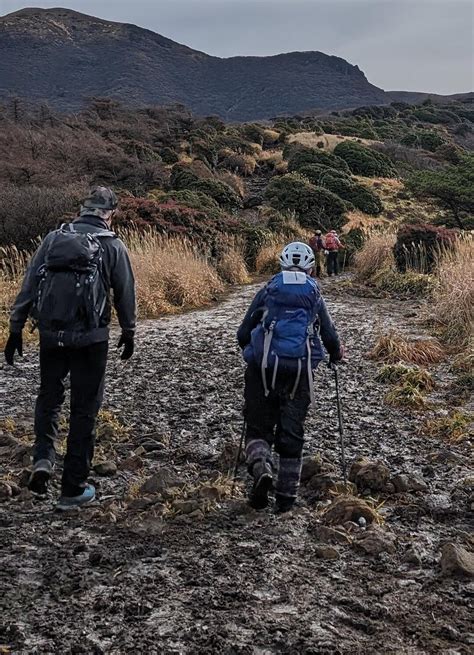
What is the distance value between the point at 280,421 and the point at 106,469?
120cm

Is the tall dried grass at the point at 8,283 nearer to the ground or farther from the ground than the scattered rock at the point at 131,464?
farther from the ground

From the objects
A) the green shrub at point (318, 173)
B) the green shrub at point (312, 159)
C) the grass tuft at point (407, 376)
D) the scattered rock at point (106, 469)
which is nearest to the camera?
the scattered rock at point (106, 469)

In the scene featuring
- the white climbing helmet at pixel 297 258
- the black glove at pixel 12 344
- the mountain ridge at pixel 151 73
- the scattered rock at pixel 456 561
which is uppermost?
the mountain ridge at pixel 151 73

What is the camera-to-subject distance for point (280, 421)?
159 inches

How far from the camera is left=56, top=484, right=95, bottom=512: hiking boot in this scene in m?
3.81

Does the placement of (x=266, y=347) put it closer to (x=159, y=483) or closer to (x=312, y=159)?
(x=159, y=483)

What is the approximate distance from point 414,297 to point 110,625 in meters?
10.1

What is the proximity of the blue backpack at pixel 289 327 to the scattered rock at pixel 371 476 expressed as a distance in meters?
0.77

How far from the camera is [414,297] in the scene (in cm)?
1195

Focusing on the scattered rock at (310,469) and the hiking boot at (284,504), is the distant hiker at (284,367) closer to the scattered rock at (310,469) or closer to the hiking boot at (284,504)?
the hiking boot at (284,504)

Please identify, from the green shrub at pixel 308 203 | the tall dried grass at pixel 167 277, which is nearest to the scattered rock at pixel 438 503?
the tall dried grass at pixel 167 277

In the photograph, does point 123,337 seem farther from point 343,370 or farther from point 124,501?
point 343,370

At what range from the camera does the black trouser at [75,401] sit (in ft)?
12.3

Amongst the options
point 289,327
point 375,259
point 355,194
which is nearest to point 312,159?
point 355,194
